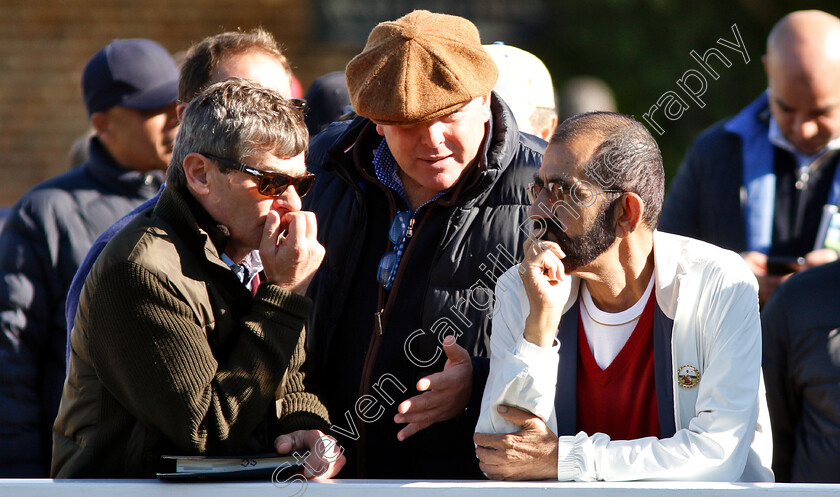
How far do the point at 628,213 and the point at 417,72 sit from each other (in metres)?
0.69

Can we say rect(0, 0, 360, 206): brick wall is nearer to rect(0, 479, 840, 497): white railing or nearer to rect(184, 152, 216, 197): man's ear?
rect(184, 152, 216, 197): man's ear

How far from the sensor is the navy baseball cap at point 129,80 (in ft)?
12.0

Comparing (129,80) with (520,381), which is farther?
(129,80)

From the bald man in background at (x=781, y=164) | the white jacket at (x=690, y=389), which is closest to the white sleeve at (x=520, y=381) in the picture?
the white jacket at (x=690, y=389)

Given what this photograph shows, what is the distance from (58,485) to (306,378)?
2.19 ft

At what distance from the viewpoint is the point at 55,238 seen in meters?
3.36

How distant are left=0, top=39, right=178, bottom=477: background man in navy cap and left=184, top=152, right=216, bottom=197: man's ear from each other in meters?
1.35

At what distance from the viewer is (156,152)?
3662 millimetres

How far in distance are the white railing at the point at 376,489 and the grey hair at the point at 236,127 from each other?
69 centimetres

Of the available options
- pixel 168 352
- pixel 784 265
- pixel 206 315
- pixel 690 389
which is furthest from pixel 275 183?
pixel 784 265

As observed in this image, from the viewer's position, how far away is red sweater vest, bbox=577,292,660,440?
2283 mm

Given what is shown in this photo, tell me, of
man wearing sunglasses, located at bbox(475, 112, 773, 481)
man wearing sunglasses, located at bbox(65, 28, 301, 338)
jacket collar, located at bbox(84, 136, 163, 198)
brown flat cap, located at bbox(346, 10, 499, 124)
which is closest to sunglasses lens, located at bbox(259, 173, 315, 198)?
brown flat cap, located at bbox(346, 10, 499, 124)

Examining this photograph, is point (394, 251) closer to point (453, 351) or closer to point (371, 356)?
point (371, 356)

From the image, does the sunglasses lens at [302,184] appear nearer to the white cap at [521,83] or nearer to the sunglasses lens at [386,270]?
the sunglasses lens at [386,270]
